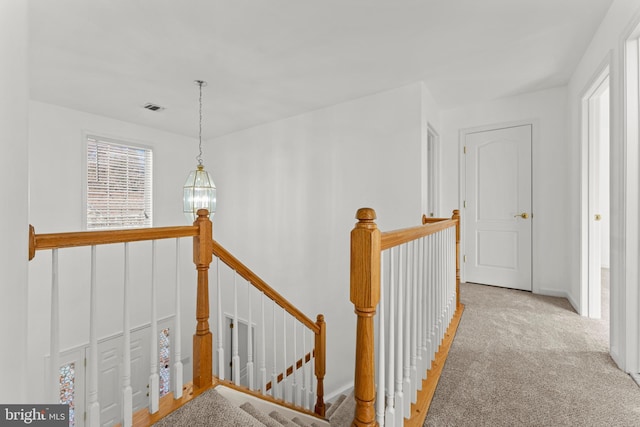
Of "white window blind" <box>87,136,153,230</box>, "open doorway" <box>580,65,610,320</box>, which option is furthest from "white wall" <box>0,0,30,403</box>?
"white window blind" <box>87,136,153,230</box>

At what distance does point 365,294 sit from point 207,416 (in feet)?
3.35

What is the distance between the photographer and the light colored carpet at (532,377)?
1.40m

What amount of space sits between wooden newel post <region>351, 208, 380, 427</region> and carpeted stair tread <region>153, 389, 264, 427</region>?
64 centimetres

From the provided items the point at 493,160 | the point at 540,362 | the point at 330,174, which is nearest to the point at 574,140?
the point at 493,160

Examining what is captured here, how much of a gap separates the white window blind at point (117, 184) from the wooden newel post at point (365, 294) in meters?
4.34

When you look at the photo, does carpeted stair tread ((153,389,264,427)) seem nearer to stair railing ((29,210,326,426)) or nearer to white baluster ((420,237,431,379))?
stair railing ((29,210,326,426))

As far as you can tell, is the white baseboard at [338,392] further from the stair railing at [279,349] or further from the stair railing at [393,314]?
the stair railing at [393,314]

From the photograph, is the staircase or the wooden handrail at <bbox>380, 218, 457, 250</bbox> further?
the staircase

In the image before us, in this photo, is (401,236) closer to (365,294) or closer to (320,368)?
(365,294)

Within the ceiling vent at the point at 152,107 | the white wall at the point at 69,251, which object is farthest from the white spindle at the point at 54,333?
the ceiling vent at the point at 152,107

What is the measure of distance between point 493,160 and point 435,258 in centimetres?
249

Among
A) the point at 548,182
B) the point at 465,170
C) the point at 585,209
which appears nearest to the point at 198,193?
the point at 465,170

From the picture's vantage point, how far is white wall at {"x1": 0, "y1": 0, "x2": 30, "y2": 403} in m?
0.61

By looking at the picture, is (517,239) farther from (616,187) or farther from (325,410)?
(325,410)
